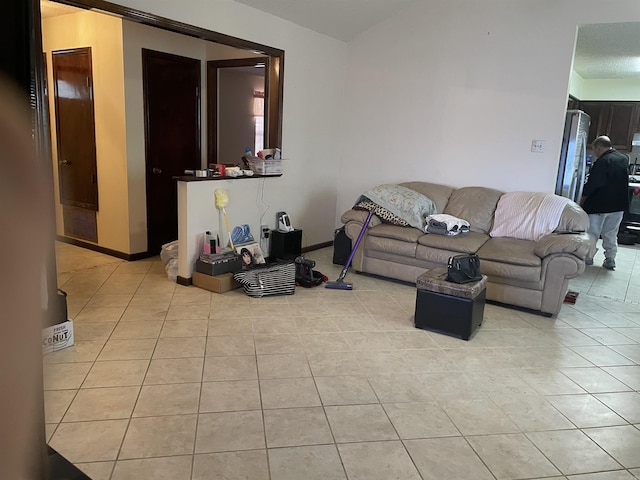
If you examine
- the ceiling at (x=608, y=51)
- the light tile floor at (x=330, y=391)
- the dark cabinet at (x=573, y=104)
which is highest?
the ceiling at (x=608, y=51)

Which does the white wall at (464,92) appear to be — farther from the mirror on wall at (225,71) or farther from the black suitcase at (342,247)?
the mirror on wall at (225,71)

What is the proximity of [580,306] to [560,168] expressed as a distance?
149 centimetres

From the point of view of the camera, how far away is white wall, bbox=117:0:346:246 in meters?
4.13

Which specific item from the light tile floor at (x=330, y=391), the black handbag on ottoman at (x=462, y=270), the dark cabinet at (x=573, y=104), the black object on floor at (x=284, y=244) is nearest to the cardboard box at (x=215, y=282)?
the light tile floor at (x=330, y=391)

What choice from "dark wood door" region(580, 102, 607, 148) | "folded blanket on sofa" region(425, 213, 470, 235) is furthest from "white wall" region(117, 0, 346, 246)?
"dark wood door" region(580, 102, 607, 148)

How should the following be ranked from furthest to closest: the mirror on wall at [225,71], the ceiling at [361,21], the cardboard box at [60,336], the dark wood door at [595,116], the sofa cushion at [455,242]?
the dark wood door at [595,116] → the ceiling at [361,21] → the sofa cushion at [455,242] → the mirror on wall at [225,71] → the cardboard box at [60,336]

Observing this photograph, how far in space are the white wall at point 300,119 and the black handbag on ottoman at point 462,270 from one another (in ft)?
6.82

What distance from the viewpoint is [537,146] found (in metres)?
4.67

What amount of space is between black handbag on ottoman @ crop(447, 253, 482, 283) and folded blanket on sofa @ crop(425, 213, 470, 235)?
0.97m

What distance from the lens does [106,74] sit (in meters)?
4.54

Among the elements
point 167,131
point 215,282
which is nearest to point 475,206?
point 215,282

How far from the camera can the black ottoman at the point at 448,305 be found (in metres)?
3.19

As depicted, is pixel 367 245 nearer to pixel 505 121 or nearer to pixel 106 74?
pixel 505 121

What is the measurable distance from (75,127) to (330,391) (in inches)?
160
